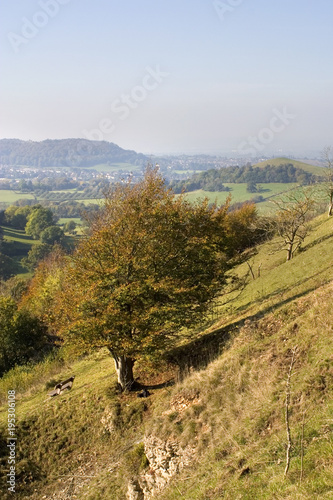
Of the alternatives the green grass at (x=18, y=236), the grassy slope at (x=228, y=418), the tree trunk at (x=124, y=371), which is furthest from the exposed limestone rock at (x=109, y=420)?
the green grass at (x=18, y=236)

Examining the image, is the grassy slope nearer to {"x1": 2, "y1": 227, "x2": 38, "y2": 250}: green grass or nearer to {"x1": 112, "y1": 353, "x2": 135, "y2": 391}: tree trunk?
{"x1": 112, "y1": 353, "x2": 135, "y2": 391}: tree trunk

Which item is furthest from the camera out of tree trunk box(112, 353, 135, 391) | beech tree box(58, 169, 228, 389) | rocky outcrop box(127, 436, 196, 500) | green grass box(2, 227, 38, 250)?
green grass box(2, 227, 38, 250)

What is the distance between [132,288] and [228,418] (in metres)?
8.66

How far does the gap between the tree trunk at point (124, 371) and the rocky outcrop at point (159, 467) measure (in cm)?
686

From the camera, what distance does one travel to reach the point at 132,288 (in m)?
19.4

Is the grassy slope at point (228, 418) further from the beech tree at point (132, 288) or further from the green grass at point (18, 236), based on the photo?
the green grass at point (18, 236)

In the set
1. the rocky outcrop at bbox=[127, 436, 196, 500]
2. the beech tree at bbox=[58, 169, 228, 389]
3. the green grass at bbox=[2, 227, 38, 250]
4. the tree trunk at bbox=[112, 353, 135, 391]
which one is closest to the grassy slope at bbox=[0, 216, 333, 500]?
the rocky outcrop at bbox=[127, 436, 196, 500]

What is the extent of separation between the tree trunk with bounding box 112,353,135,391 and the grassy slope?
0.83m

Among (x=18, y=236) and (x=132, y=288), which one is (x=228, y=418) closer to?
(x=132, y=288)

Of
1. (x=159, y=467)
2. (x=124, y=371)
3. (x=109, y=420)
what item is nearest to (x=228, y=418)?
(x=159, y=467)

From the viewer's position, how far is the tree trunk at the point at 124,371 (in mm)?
21219

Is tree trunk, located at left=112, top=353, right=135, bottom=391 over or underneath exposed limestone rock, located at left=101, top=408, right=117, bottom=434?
over

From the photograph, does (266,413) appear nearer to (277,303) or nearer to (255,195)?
(277,303)

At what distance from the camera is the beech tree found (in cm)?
1914
